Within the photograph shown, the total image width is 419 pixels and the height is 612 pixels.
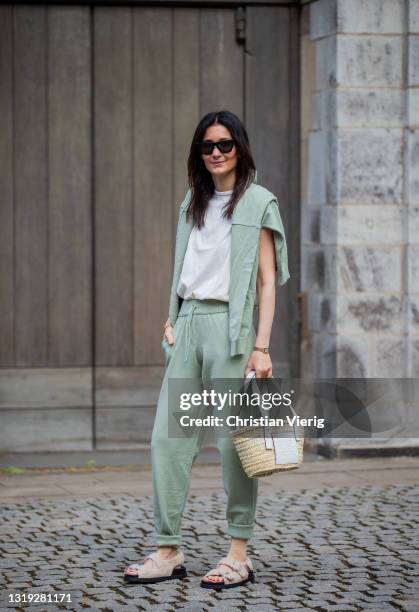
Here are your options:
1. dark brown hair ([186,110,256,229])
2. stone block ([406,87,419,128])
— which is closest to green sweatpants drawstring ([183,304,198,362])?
dark brown hair ([186,110,256,229])

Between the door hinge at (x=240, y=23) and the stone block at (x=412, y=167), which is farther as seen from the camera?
the door hinge at (x=240, y=23)

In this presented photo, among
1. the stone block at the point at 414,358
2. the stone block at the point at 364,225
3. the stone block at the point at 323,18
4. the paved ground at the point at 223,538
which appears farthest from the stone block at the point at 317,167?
the paved ground at the point at 223,538

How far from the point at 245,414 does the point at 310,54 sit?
3.74 m

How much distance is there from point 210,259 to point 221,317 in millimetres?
232

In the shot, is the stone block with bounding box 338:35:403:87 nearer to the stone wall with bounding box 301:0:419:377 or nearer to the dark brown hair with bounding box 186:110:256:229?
the stone wall with bounding box 301:0:419:377

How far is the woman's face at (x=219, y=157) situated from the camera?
509 cm

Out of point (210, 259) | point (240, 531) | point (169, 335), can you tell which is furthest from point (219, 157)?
point (240, 531)

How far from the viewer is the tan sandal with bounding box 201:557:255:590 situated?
495cm

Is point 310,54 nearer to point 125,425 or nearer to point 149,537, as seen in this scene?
point 125,425

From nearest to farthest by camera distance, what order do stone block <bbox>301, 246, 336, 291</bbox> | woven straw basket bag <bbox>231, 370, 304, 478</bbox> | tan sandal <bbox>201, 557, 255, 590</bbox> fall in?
woven straw basket bag <bbox>231, 370, 304, 478</bbox> < tan sandal <bbox>201, 557, 255, 590</bbox> < stone block <bbox>301, 246, 336, 291</bbox>

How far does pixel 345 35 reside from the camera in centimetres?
772

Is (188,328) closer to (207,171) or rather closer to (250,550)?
(207,171)

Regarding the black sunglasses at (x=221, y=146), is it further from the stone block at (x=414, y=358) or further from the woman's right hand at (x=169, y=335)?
the stone block at (x=414, y=358)

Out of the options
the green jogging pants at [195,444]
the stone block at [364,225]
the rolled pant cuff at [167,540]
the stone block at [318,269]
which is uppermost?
the stone block at [364,225]
